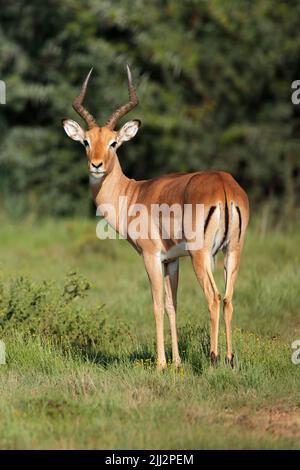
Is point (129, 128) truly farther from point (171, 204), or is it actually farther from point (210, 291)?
point (210, 291)

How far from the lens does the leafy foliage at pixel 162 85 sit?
1562cm

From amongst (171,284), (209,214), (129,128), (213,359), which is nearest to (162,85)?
(129,128)

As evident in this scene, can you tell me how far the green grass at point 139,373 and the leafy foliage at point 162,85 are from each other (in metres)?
5.73

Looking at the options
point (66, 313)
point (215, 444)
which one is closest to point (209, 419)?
point (215, 444)

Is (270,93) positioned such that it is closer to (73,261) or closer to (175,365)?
(73,261)

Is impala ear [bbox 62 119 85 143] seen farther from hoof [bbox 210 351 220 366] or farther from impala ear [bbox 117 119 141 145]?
hoof [bbox 210 351 220 366]

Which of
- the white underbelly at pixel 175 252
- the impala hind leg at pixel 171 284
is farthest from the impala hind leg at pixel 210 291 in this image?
the impala hind leg at pixel 171 284

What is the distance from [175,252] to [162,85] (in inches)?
411

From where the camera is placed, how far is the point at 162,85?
16.7 metres

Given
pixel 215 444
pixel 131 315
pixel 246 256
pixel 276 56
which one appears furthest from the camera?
pixel 276 56

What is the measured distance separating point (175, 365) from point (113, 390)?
83cm

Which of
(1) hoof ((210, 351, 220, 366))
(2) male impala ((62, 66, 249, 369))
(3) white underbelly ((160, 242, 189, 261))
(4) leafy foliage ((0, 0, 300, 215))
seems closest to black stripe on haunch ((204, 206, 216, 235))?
(2) male impala ((62, 66, 249, 369))

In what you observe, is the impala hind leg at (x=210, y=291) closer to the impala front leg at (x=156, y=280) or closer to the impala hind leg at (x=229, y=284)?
the impala hind leg at (x=229, y=284)

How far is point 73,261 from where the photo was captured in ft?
40.0
